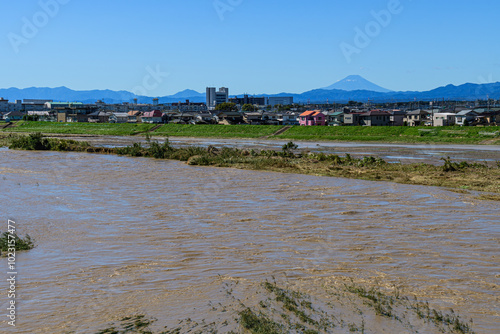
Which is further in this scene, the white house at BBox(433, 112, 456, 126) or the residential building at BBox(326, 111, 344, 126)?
the residential building at BBox(326, 111, 344, 126)

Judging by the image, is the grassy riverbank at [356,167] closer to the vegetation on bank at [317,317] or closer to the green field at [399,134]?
the vegetation on bank at [317,317]

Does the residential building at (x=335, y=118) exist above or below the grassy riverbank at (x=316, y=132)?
above

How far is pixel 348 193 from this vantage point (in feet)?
58.6

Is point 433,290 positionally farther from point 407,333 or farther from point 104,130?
point 104,130

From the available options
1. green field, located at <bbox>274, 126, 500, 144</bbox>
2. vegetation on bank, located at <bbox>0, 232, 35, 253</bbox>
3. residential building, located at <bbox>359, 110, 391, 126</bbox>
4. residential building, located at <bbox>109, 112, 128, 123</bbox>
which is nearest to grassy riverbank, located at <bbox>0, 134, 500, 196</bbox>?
vegetation on bank, located at <bbox>0, 232, 35, 253</bbox>

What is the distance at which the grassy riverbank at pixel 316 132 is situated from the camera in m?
46.1

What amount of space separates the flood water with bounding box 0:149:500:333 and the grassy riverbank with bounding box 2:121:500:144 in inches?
1155

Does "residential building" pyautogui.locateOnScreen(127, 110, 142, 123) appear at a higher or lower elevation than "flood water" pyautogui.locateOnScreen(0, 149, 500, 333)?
higher

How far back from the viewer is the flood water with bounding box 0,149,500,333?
779cm

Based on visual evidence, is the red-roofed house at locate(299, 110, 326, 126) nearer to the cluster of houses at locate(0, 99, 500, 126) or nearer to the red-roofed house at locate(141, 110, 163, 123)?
the cluster of houses at locate(0, 99, 500, 126)

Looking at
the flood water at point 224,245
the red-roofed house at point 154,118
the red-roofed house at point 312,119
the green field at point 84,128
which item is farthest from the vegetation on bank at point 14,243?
the red-roofed house at point 154,118

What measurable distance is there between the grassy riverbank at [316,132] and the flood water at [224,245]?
2934 cm

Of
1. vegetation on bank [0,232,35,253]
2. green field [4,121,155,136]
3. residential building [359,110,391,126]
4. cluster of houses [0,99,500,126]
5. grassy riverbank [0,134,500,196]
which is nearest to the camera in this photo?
vegetation on bank [0,232,35,253]

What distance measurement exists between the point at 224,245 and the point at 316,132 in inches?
1791
